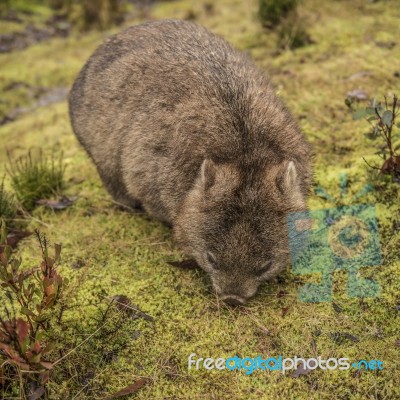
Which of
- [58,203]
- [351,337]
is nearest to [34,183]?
[58,203]

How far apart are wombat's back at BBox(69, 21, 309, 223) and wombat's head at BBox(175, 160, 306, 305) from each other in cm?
18

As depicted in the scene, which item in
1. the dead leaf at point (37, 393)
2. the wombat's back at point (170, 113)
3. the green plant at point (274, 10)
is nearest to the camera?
the dead leaf at point (37, 393)

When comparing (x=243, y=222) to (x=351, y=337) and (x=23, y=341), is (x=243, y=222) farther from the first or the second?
(x=23, y=341)

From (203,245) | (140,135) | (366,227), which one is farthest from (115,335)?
(366,227)

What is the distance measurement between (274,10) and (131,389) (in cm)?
625

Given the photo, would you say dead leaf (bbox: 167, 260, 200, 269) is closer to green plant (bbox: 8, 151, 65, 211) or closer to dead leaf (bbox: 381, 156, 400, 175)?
green plant (bbox: 8, 151, 65, 211)

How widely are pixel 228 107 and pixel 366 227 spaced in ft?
5.19

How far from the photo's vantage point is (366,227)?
4219 millimetres

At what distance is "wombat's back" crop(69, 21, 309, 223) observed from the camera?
389 cm

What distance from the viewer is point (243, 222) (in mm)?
3480

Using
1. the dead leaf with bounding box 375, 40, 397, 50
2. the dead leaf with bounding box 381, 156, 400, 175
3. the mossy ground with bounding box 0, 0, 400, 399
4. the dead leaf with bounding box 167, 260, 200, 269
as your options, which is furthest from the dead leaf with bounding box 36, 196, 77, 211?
the dead leaf with bounding box 375, 40, 397, 50

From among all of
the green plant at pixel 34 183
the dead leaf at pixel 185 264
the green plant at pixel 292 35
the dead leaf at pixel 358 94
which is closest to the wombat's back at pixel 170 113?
the dead leaf at pixel 185 264

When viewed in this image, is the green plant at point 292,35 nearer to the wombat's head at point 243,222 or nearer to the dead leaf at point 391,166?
the dead leaf at point 391,166

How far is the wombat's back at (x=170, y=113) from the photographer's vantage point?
12.8 feet
